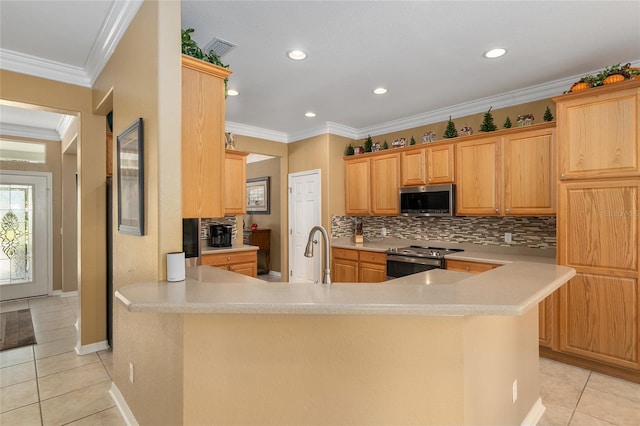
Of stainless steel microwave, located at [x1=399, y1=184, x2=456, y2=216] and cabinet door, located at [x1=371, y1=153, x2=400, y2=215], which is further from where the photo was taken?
cabinet door, located at [x1=371, y1=153, x2=400, y2=215]

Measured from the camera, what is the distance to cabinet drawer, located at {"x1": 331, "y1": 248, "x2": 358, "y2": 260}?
4.84m

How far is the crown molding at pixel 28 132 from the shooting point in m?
4.96

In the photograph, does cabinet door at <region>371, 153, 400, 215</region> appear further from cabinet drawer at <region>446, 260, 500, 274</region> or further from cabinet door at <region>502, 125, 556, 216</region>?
cabinet door at <region>502, 125, 556, 216</region>

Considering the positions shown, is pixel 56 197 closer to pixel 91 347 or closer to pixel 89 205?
pixel 89 205

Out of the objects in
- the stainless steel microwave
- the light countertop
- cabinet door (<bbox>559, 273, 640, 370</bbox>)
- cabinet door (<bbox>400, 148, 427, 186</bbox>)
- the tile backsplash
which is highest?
cabinet door (<bbox>400, 148, 427, 186</bbox>)

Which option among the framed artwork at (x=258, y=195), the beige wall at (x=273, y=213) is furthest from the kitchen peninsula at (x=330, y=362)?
the framed artwork at (x=258, y=195)

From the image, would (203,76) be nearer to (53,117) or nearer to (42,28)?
(42,28)

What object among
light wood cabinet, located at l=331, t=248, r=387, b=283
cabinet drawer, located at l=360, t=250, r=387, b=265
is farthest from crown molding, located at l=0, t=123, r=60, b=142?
cabinet drawer, located at l=360, t=250, r=387, b=265

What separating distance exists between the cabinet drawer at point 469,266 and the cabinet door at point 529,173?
64 cm

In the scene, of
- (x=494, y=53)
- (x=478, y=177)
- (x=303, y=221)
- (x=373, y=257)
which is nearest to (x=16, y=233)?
(x=303, y=221)

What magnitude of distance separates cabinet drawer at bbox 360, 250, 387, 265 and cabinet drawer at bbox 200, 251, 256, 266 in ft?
5.02

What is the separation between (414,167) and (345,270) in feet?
5.80

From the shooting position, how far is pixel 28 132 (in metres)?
5.18

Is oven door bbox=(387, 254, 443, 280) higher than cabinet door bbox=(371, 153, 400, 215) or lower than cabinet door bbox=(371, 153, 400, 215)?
lower
